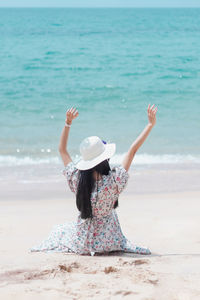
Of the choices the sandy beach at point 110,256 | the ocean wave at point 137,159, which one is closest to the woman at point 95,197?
the sandy beach at point 110,256

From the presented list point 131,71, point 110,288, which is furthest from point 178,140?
point 131,71

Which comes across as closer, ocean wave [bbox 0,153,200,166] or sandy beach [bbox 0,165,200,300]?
sandy beach [bbox 0,165,200,300]

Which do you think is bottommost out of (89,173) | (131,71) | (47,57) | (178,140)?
(89,173)

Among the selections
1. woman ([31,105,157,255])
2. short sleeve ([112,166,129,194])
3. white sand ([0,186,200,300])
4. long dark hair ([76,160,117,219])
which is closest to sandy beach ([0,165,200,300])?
white sand ([0,186,200,300])

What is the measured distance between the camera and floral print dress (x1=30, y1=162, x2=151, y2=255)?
363 centimetres

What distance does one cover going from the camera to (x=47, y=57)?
2188 centimetres

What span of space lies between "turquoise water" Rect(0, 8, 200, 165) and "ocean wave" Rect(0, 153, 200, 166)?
17 millimetres

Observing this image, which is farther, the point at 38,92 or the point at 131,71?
the point at 131,71

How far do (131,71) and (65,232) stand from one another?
15.0 meters

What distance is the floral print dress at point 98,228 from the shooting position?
3635mm

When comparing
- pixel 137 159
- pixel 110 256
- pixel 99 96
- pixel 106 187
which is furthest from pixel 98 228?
pixel 99 96

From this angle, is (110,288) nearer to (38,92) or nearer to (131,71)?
(38,92)

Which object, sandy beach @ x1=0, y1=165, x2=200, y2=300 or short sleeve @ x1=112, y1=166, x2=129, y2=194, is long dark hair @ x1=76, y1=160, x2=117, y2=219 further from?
sandy beach @ x1=0, y1=165, x2=200, y2=300

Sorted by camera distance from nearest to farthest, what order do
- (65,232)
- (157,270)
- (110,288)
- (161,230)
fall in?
(110,288)
(157,270)
(65,232)
(161,230)
